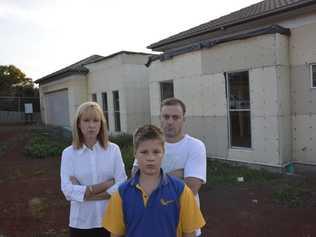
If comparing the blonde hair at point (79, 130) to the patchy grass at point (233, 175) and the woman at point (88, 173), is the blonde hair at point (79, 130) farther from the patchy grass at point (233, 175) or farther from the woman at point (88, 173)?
the patchy grass at point (233, 175)

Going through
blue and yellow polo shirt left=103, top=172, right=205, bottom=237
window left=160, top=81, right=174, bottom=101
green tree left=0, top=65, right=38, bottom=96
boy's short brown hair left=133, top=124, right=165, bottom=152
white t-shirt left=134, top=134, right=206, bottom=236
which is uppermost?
green tree left=0, top=65, right=38, bottom=96

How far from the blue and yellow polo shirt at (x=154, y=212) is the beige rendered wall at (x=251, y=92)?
267 inches

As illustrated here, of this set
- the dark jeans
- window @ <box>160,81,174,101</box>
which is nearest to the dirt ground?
the dark jeans

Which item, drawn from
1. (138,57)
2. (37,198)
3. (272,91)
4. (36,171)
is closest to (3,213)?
(37,198)

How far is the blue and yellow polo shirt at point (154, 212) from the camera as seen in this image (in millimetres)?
1957

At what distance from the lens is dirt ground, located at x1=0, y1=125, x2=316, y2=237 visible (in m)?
4.82

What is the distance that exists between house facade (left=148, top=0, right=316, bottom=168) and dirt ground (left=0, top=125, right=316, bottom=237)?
6.18 ft

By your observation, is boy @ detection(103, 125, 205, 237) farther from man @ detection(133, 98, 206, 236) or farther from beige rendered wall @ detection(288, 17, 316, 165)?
beige rendered wall @ detection(288, 17, 316, 165)

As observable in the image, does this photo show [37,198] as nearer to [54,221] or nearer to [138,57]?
[54,221]

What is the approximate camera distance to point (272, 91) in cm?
818

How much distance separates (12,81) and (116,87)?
Result: 95.3 feet

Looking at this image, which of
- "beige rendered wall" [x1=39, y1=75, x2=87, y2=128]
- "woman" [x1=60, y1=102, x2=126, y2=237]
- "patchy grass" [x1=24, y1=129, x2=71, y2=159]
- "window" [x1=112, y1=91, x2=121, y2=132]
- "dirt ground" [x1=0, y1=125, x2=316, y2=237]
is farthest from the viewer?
"beige rendered wall" [x1=39, y1=75, x2=87, y2=128]

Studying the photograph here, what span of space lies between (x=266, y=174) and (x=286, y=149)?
945mm

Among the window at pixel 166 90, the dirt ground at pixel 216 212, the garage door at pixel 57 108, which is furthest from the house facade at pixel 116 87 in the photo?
the dirt ground at pixel 216 212
